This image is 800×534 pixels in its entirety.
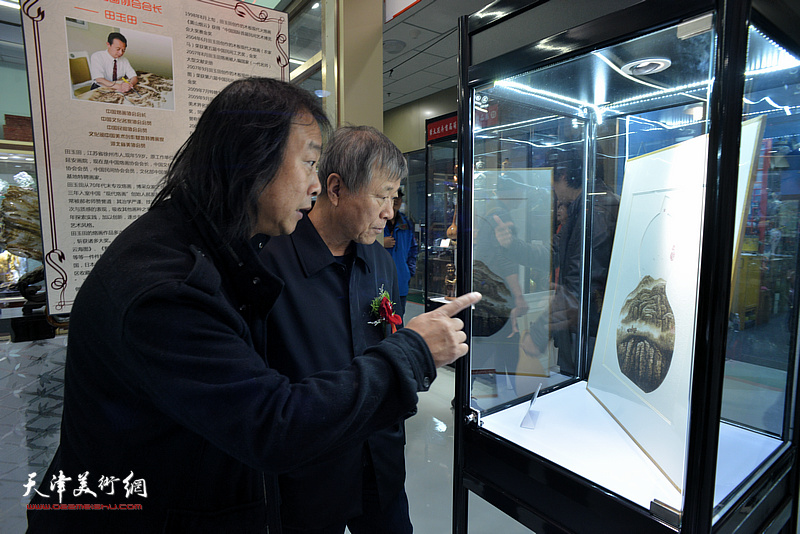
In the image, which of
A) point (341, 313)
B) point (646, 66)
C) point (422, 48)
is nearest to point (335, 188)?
point (341, 313)

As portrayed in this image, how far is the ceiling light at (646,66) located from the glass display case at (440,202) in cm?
263

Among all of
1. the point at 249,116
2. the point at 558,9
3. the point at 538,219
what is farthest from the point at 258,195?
the point at 538,219

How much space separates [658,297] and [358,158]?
901 millimetres

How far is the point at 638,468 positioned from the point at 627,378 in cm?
27

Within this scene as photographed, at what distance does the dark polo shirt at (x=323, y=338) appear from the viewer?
110 cm

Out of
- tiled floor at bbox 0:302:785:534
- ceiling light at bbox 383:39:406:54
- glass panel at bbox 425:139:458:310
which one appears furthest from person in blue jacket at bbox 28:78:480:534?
ceiling light at bbox 383:39:406:54

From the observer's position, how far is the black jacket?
614 mm

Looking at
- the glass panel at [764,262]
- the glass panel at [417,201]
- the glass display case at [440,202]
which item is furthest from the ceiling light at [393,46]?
the glass panel at [764,262]

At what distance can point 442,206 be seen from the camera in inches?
199

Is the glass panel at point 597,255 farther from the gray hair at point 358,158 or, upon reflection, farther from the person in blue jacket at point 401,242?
the person in blue jacket at point 401,242

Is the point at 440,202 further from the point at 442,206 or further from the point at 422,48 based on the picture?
the point at 422,48

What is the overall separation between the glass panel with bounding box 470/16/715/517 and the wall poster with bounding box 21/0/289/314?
1.20 m

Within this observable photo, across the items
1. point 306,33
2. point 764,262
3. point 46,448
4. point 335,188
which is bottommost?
point 46,448

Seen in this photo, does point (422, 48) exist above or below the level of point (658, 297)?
above
